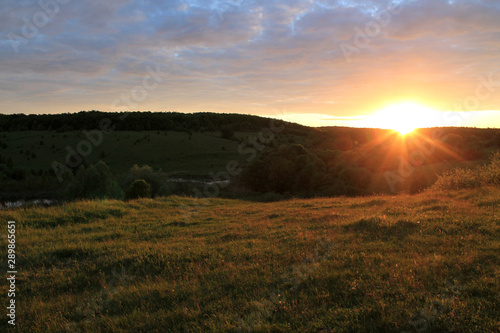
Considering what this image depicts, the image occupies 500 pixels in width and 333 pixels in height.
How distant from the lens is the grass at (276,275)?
485cm

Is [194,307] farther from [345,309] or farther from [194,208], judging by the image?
[194,208]

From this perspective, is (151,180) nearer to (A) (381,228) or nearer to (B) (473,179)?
(B) (473,179)

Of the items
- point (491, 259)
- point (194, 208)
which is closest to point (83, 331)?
point (491, 259)

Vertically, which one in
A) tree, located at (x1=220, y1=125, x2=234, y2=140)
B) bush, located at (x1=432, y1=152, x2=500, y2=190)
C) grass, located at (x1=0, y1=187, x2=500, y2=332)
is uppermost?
tree, located at (x1=220, y1=125, x2=234, y2=140)

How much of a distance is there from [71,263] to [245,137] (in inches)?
3961

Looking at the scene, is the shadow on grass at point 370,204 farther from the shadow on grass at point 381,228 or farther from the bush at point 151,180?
the bush at point 151,180

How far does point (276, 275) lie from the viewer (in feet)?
21.8

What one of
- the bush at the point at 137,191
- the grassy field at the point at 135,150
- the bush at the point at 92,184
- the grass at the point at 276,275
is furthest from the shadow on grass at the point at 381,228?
the grassy field at the point at 135,150

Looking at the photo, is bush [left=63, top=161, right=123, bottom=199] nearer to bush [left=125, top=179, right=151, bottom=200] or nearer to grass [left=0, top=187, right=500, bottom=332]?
bush [left=125, top=179, right=151, bottom=200]

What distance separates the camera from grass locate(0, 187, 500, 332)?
Result: 15.9ft

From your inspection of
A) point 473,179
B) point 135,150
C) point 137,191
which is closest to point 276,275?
point 473,179

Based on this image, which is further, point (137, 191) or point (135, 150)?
point (135, 150)

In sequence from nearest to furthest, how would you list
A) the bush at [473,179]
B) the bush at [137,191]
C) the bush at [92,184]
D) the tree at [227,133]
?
the bush at [473,179]
the bush at [137,191]
the bush at [92,184]
the tree at [227,133]

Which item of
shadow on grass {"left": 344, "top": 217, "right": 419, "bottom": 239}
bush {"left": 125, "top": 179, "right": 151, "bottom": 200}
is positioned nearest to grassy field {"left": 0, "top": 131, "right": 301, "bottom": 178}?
bush {"left": 125, "top": 179, "right": 151, "bottom": 200}
